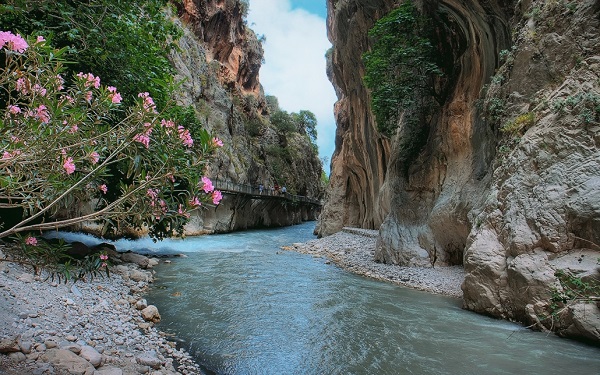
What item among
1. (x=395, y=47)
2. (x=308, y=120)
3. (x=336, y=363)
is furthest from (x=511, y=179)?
(x=308, y=120)

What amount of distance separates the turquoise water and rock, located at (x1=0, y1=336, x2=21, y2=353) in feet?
7.00

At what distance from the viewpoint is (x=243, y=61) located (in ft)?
144

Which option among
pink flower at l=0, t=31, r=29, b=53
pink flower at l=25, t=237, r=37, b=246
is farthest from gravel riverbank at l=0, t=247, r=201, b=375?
pink flower at l=0, t=31, r=29, b=53

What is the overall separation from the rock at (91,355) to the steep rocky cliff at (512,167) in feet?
16.6

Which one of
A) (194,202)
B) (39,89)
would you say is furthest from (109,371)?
(39,89)

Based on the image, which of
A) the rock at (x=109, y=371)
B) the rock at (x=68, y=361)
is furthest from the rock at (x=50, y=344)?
the rock at (x=109, y=371)

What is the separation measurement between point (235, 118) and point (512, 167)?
29895mm

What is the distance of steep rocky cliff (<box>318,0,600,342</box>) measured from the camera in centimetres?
615

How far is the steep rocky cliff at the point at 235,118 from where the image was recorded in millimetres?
28312

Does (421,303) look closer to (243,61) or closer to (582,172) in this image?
(582,172)

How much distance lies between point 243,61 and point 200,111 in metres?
18.3

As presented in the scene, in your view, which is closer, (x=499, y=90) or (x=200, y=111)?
(x=499, y=90)

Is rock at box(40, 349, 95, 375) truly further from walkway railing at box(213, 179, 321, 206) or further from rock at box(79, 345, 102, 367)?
walkway railing at box(213, 179, 321, 206)

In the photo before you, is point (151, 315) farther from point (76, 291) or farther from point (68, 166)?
point (68, 166)
